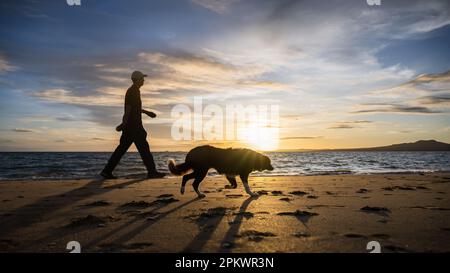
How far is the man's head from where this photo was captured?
34.0 feet

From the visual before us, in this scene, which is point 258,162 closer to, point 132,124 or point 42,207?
point 132,124

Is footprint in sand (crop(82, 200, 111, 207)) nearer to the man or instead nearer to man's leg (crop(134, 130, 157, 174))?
the man

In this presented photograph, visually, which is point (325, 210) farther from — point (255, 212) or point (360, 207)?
point (255, 212)

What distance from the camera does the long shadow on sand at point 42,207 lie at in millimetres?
4680

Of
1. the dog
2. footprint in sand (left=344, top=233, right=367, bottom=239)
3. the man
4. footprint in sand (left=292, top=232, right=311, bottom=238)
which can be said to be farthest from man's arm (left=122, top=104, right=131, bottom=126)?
footprint in sand (left=344, top=233, right=367, bottom=239)

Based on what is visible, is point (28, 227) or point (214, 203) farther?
point (214, 203)

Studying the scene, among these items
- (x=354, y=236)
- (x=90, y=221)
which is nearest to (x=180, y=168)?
(x=90, y=221)

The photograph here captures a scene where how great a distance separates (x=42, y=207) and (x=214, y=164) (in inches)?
139

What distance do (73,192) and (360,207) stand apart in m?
6.46

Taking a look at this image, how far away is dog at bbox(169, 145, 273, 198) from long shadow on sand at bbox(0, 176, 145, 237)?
2135mm

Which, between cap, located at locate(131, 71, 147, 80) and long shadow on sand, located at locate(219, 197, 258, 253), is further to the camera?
cap, located at locate(131, 71, 147, 80)
